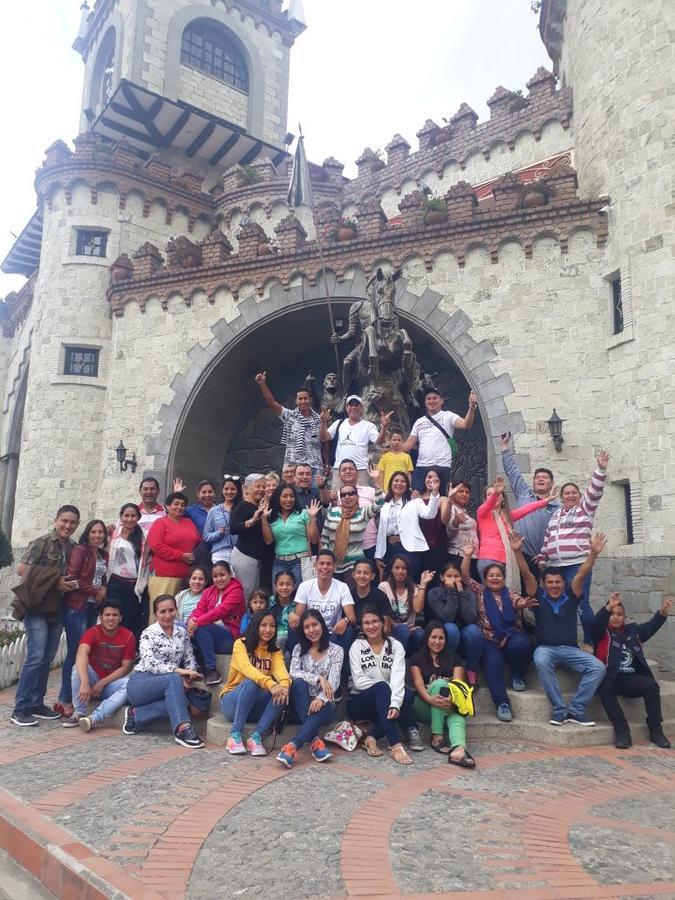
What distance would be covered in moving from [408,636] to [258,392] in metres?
10.6

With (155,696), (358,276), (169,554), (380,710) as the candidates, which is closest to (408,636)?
(380,710)

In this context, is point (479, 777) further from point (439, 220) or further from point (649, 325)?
point (439, 220)

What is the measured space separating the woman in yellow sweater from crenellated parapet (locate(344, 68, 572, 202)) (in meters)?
14.1

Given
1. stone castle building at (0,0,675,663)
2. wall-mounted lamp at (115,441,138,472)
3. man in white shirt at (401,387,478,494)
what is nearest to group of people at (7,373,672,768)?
man in white shirt at (401,387,478,494)

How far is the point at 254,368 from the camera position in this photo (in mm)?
15719

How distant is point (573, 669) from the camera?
A: 21.0ft

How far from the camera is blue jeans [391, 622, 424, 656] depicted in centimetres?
634

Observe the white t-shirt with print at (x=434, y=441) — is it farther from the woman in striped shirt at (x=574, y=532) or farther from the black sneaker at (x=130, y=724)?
the black sneaker at (x=130, y=724)

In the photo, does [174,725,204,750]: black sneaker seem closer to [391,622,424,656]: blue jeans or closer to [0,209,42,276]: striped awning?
[391,622,424,656]: blue jeans

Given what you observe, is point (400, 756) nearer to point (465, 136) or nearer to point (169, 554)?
point (169, 554)

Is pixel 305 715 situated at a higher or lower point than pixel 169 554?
lower

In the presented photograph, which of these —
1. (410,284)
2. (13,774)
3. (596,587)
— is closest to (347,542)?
(13,774)

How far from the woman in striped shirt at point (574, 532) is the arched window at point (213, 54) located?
69.1 feet

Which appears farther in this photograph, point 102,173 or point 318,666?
point 102,173
